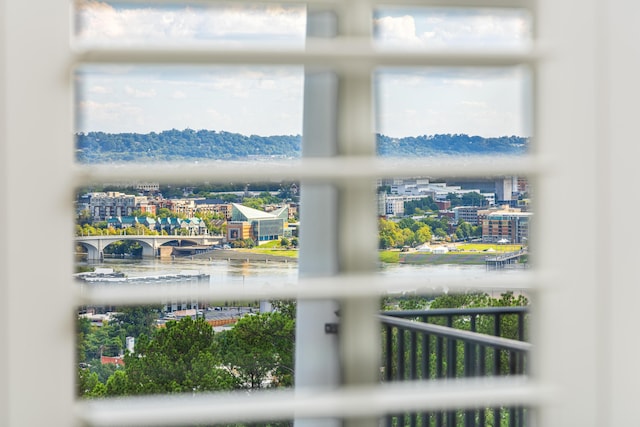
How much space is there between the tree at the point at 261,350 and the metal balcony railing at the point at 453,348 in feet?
2.01

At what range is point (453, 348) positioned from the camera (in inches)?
88.8

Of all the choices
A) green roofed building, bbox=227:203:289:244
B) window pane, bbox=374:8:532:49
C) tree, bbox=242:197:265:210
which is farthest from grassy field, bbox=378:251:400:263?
window pane, bbox=374:8:532:49

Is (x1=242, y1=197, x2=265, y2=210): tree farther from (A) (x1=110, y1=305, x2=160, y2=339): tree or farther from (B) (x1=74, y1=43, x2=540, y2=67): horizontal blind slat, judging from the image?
(B) (x1=74, y1=43, x2=540, y2=67): horizontal blind slat

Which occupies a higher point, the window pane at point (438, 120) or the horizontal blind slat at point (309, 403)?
the window pane at point (438, 120)

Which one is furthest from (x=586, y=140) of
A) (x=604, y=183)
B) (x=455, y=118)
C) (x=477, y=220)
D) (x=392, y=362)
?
(x=392, y=362)

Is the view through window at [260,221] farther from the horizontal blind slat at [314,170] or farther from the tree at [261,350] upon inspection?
the horizontal blind slat at [314,170]

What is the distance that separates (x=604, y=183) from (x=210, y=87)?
1344 millimetres

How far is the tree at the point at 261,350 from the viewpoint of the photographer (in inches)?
124

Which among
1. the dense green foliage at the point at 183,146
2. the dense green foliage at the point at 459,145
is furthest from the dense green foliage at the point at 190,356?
the dense green foliage at the point at 459,145

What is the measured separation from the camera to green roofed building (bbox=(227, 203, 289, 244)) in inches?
93.9

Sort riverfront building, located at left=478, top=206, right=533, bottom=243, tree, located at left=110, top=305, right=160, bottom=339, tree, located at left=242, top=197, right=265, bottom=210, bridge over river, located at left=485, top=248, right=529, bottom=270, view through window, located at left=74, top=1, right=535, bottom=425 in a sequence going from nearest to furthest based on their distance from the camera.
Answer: view through window, located at left=74, top=1, right=535, bottom=425 → riverfront building, located at left=478, top=206, right=533, bottom=243 → tree, located at left=242, top=197, right=265, bottom=210 → bridge over river, located at left=485, top=248, right=529, bottom=270 → tree, located at left=110, top=305, right=160, bottom=339

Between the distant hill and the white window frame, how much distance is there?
0.48 m

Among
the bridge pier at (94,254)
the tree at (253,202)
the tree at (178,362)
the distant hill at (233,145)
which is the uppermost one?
the distant hill at (233,145)

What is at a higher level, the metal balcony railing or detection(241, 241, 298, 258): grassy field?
detection(241, 241, 298, 258): grassy field
